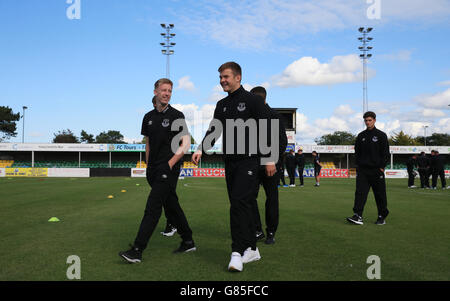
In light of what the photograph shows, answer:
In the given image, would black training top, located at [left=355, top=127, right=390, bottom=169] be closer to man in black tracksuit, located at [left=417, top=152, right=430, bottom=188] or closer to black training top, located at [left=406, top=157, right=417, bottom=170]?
man in black tracksuit, located at [left=417, top=152, right=430, bottom=188]

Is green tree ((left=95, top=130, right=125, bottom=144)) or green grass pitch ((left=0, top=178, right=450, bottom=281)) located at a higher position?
green tree ((left=95, top=130, right=125, bottom=144))

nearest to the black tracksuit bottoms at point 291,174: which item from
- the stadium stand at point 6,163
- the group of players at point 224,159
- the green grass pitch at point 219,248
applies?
the green grass pitch at point 219,248

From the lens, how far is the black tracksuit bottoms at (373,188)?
21.9ft

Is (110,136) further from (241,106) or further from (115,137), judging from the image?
(241,106)

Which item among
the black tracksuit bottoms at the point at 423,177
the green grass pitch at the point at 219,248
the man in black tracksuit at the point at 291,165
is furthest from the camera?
the man in black tracksuit at the point at 291,165

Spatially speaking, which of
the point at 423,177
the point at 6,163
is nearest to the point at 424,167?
the point at 423,177

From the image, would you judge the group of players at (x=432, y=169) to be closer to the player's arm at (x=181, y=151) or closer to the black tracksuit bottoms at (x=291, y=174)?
the black tracksuit bottoms at (x=291, y=174)

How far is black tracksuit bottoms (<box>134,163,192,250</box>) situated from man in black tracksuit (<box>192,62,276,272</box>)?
1.34 feet

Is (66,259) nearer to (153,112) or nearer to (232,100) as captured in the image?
(153,112)

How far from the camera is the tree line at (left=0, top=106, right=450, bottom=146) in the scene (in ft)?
241

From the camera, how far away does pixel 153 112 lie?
4.36 meters

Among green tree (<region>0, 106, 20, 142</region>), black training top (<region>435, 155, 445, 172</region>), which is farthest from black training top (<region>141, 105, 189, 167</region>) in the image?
green tree (<region>0, 106, 20, 142</region>)

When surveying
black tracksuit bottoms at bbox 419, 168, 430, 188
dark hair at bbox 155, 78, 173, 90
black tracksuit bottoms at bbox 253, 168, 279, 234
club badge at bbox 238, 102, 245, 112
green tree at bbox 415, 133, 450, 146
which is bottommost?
black tracksuit bottoms at bbox 419, 168, 430, 188
